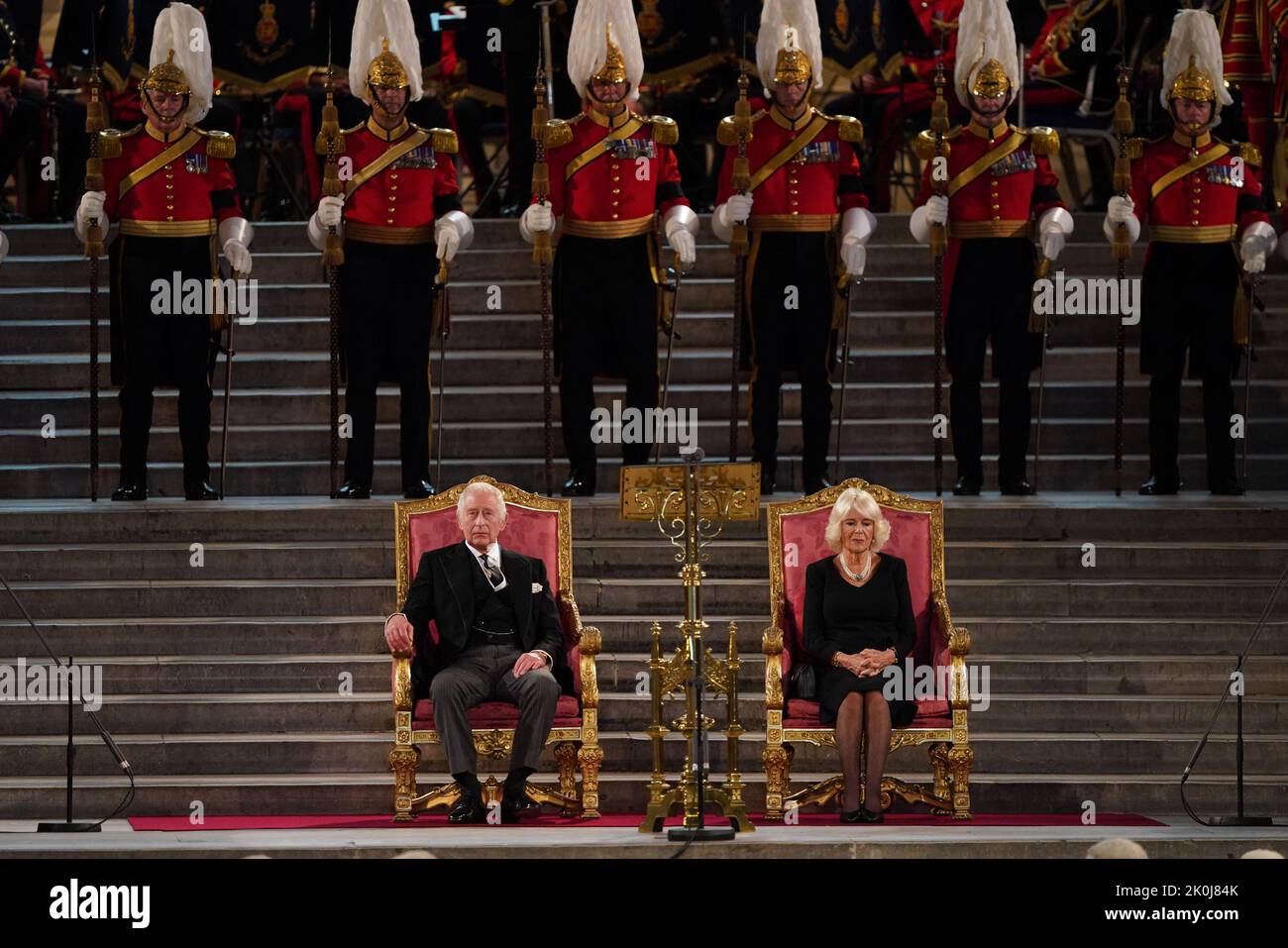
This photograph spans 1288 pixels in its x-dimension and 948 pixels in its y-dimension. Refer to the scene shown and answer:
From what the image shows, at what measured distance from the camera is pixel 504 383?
13.6 metres

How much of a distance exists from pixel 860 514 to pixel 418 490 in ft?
9.07

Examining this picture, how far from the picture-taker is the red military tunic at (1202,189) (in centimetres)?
1269

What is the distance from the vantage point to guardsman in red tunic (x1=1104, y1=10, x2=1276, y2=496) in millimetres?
12609

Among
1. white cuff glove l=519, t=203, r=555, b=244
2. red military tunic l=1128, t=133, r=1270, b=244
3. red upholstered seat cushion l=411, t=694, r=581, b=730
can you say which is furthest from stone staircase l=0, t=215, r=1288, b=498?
red upholstered seat cushion l=411, t=694, r=581, b=730

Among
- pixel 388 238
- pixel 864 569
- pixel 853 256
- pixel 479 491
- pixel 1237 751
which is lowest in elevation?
pixel 1237 751

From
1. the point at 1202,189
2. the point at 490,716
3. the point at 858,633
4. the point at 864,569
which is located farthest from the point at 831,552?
the point at 1202,189

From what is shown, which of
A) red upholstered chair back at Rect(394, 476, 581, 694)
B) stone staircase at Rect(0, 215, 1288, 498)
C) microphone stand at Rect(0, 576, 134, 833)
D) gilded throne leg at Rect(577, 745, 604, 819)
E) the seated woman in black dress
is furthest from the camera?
stone staircase at Rect(0, 215, 1288, 498)

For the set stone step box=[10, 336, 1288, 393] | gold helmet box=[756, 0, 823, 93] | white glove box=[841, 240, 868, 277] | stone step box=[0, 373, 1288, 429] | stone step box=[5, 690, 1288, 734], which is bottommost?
stone step box=[5, 690, 1288, 734]

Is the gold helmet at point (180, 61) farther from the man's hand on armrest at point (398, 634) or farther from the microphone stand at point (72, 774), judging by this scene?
the man's hand on armrest at point (398, 634)

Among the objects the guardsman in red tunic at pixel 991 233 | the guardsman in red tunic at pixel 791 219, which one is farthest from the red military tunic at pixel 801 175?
the guardsman in red tunic at pixel 991 233

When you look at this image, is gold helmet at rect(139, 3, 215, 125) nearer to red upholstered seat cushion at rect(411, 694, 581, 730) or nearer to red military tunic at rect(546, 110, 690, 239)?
red military tunic at rect(546, 110, 690, 239)

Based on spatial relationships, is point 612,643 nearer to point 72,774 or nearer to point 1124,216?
point 72,774

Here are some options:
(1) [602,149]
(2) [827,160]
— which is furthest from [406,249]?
(2) [827,160]

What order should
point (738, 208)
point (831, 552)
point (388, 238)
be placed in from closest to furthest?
point (831, 552) < point (738, 208) < point (388, 238)
